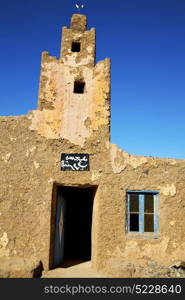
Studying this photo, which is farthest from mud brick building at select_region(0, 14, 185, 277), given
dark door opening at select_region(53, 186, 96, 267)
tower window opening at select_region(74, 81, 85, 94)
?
dark door opening at select_region(53, 186, 96, 267)

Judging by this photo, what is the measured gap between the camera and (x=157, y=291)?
17.8 ft

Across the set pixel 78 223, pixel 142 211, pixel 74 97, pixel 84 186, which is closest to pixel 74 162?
pixel 84 186

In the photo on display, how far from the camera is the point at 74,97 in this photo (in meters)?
8.52

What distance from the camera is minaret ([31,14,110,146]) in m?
8.12

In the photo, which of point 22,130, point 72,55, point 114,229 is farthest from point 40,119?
point 114,229

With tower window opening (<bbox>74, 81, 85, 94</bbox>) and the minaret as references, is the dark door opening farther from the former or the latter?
tower window opening (<bbox>74, 81, 85, 94</bbox>)

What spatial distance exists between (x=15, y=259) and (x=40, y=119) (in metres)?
3.95

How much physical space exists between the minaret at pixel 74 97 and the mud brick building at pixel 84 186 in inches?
1.2

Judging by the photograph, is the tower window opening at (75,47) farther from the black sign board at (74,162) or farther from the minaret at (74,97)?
the black sign board at (74,162)

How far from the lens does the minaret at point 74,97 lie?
812 centimetres

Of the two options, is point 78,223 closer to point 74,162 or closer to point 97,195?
point 97,195

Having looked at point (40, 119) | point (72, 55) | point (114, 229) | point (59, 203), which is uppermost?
point (72, 55)

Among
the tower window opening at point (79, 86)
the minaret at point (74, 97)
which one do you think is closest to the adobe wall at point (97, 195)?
the minaret at point (74, 97)

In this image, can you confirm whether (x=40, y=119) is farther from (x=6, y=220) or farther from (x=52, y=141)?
(x=6, y=220)
